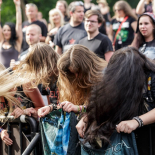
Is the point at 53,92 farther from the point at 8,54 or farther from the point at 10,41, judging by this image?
the point at 10,41

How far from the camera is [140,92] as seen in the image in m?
2.36

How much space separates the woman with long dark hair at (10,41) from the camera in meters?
6.61

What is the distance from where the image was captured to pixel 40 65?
3773 millimetres

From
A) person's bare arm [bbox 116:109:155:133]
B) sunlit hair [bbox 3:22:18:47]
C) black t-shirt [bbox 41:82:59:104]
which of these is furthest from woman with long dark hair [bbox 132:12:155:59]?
sunlit hair [bbox 3:22:18:47]

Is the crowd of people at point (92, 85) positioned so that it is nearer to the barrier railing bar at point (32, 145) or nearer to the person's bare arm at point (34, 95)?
the person's bare arm at point (34, 95)

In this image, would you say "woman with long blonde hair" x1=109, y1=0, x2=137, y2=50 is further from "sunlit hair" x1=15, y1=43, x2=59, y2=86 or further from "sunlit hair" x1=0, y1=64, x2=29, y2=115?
"sunlit hair" x1=0, y1=64, x2=29, y2=115

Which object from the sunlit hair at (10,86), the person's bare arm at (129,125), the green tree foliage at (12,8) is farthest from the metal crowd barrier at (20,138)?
Result: the green tree foliage at (12,8)

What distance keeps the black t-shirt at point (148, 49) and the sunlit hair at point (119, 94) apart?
1721 millimetres

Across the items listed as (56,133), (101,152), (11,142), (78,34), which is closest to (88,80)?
(56,133)

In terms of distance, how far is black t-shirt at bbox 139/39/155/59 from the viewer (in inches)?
163

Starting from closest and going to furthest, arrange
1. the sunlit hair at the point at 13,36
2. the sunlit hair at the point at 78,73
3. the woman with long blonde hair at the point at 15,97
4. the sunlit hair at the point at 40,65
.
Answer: the sunlit hair at the point at 78,73
the woman with long blonde hair at the point at 15,97
the sunlit hair at the point at 40,65
the sunlit hair at the point at 13,36

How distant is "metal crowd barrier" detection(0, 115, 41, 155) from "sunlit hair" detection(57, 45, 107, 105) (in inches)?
17.4

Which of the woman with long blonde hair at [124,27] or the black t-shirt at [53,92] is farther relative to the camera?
the woman with long blonde hair at [124,27]

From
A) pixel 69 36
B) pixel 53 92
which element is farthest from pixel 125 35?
pixel 53 92
